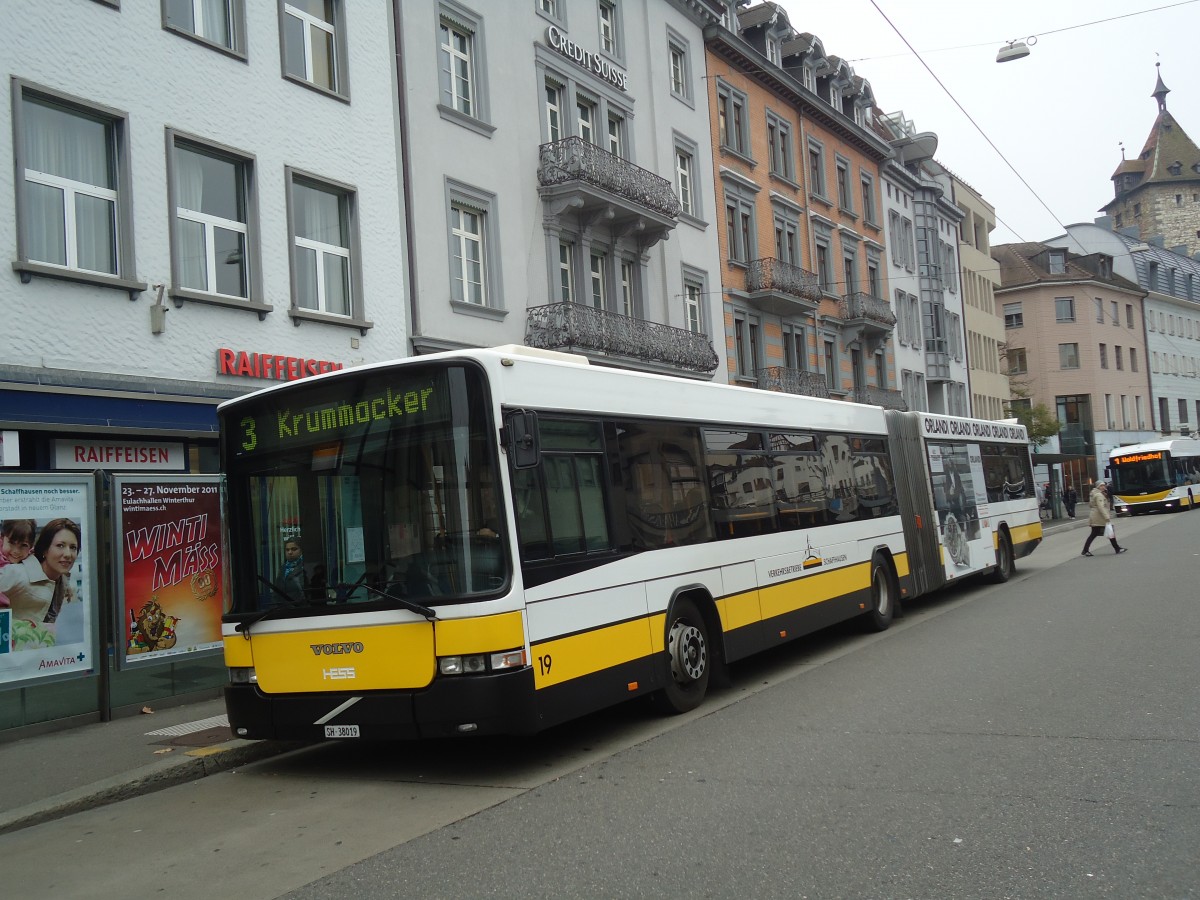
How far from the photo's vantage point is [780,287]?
3294cm

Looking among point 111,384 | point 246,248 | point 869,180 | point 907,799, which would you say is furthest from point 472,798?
point 869,180

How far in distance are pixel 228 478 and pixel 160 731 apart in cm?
285

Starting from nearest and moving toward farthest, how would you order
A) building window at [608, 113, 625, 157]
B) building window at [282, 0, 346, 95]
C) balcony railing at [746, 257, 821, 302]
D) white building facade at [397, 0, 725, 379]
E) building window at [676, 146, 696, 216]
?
building window at [282, 0, 346, 95]
white building facade at [397, 0, 725, 379]
building window at [608, 113, 625, 157]
building window at [676, 146, 696, 216]
balcony railing at [746, 257, 821, 302]

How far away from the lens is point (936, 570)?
17297 mm

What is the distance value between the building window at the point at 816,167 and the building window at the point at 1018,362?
1588 inches

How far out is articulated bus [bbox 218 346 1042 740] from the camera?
7.58 meters

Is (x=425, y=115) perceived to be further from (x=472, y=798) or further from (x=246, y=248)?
(x=472, y=798)

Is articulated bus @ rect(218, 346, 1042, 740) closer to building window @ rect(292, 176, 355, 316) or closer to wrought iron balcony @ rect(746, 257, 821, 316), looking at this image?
building window @ rect(292, 176, 355, 316)

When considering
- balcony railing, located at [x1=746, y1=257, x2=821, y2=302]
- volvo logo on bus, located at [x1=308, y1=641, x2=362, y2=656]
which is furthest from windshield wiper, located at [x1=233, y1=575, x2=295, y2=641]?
balcony railing, located at [x1=746, y1=257, x2=821, y2=302]

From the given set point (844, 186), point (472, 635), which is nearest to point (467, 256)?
point (472, 635)

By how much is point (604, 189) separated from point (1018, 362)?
58.1m

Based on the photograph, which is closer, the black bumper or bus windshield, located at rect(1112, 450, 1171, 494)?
the black bumper

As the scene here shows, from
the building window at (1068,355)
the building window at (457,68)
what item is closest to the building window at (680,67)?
the building window at (457,68)

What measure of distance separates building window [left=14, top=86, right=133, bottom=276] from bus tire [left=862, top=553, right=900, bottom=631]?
974cm
